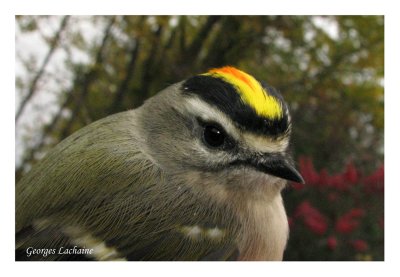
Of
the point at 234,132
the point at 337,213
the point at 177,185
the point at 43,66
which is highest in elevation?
the point at 43,66

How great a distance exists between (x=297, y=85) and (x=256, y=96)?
81 cm

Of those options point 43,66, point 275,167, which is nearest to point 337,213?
point 275,167

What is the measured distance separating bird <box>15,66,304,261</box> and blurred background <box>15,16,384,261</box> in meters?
0.42

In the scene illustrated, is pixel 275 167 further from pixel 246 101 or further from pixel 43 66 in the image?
pixel 43 66

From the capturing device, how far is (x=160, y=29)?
1.37m

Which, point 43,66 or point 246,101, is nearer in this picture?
point 246,101

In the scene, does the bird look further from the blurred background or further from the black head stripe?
the blurred background

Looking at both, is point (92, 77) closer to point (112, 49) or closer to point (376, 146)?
point (112, 49)

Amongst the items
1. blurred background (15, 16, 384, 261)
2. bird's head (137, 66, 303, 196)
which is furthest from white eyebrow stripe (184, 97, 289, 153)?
blurred background (15, 16, 384, 261)

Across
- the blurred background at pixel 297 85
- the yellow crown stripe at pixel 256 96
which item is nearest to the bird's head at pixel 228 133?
the yellow crown stripe at pixel 256 96

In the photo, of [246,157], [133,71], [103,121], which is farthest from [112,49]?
[246,157]

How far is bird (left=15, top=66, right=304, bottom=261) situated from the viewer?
74 cm

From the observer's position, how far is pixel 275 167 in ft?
2.43

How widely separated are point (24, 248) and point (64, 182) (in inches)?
6.9
